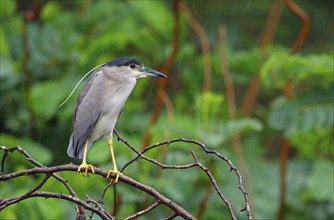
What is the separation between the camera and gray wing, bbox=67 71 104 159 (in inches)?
146

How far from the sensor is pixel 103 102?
3730 millimetres

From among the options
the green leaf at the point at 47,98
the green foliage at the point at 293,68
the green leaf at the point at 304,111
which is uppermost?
the green foliage at the point at 293,68

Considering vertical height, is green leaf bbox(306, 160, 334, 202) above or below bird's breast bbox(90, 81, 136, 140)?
above

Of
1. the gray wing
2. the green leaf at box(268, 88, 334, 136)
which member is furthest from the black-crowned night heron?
the green leaf at box(268, 88, 334, 136)

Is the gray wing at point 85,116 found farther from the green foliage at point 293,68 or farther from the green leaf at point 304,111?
the green leaf at point 304,111

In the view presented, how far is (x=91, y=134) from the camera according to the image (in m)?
3.78

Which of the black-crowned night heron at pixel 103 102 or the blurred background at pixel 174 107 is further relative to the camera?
the blurred background at pixel 174 107

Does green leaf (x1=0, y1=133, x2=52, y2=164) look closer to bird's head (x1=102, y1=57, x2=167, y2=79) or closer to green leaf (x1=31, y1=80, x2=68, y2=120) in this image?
green leaf (x1=31, y1=80, x2=68, y2=120)

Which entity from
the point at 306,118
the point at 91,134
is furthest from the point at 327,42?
the point at 91,134

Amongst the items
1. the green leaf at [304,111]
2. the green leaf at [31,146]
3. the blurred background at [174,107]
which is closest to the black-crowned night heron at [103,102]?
the blurred background at [174,107]

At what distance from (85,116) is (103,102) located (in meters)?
0.10

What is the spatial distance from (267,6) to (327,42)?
603mm

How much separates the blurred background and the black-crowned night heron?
1.29 feet

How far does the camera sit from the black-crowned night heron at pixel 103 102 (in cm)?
368
